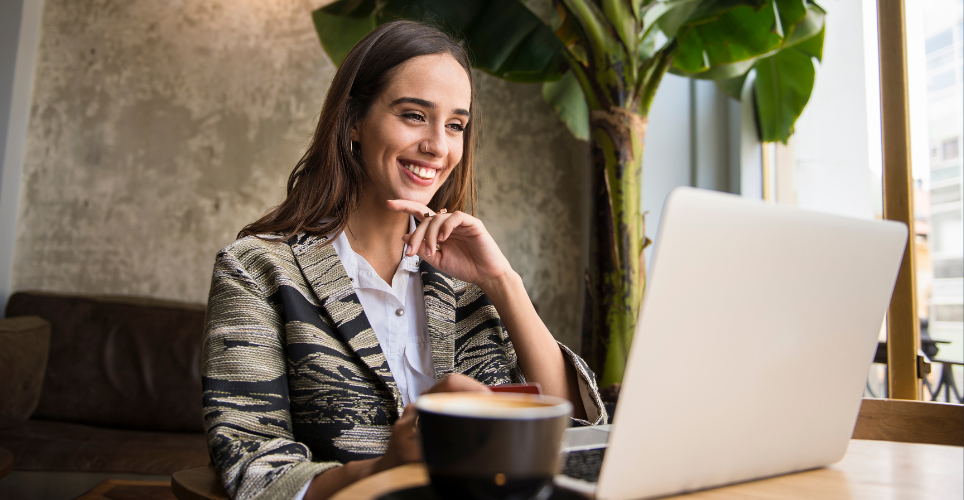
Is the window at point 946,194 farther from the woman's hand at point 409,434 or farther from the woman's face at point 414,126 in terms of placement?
the woman's hand at point 409,434

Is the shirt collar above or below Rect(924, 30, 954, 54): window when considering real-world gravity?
below

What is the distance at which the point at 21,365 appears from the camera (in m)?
2.06

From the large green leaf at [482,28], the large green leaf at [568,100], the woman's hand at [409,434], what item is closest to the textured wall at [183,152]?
the large green leaf at [568,100]

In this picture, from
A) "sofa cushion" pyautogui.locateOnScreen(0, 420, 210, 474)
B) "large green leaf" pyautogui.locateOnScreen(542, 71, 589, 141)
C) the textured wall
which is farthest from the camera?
the textured wall

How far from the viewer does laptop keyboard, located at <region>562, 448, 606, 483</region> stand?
457 millimetres

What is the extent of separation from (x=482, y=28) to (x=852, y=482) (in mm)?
1830

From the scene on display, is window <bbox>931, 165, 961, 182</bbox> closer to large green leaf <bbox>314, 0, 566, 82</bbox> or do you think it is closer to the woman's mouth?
large green leaf <bbox>314, 0, 566, 82</bbox>

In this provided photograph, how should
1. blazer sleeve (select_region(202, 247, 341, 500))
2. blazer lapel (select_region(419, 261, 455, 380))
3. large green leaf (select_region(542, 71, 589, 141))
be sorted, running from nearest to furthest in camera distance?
blazer sleeve (select_region(202, 247, 341, 500))
blazer lapel (select_region(419, 261, 455, 380))
large green leaf (select_region(542, 71, 589, 141))

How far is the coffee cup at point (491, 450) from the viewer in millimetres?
306

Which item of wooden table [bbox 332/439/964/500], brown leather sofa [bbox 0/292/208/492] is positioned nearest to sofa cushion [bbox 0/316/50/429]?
brown leather sofa [bbox 0/292/208/492]

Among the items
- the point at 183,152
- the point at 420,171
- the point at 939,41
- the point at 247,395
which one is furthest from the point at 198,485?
the point at 183,152

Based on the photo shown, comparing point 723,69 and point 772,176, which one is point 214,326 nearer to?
point 723,69

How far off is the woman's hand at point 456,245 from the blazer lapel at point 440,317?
3 cm

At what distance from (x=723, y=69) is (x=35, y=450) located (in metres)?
2.44
